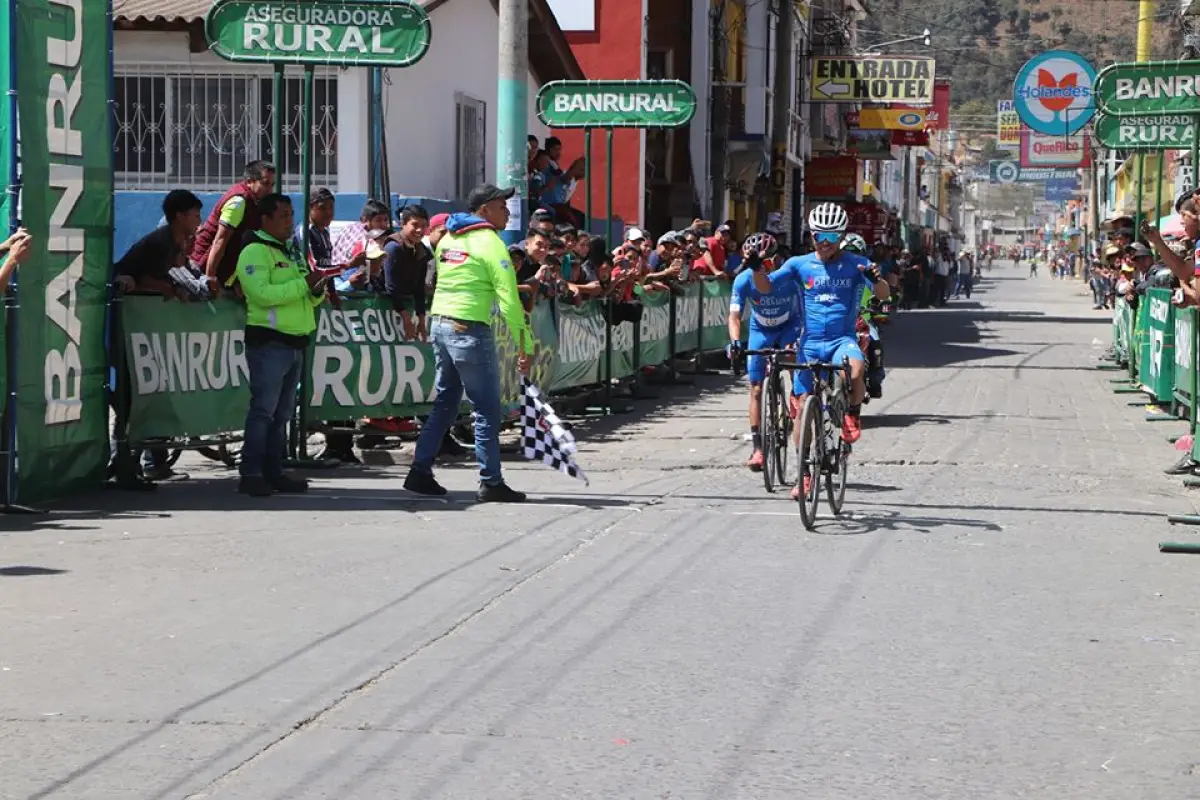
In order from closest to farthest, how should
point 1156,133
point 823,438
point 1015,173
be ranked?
point 823,438
point 1156,133
point 1015,173

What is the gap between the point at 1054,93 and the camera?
111 feet

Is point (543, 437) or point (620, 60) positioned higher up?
point (620, 60)

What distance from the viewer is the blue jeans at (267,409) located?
12.0 meters

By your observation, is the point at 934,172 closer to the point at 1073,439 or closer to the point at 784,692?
the point at 1073,439

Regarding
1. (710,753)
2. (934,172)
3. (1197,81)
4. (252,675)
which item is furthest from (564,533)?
(934,172)

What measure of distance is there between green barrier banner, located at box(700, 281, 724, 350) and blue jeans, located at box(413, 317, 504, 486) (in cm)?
1412

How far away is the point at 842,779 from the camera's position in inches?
228

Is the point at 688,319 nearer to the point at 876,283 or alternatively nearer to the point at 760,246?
the point at 760,246

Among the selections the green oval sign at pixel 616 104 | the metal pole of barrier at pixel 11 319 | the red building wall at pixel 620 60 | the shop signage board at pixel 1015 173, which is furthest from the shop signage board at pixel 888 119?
the metal pole of barrier at pixel 11 319

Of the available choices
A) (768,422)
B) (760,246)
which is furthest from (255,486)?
(760,246)

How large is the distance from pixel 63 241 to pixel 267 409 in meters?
1.60

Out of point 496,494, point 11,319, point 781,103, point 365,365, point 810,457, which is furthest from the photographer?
point 781,103

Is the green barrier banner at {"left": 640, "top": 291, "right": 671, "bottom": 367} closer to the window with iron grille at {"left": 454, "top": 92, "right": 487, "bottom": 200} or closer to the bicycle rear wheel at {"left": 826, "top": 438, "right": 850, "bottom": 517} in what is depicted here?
the window with iron grille at {"left": 454, "top": 92, "right": 487, "bottom": 200}

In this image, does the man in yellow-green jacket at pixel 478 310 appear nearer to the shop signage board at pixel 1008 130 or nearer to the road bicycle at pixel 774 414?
the road bicycle at pixel 774 414
